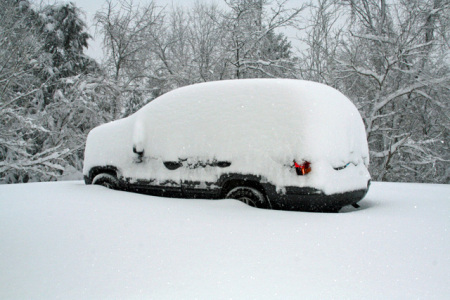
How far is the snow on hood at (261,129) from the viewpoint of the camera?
320cm

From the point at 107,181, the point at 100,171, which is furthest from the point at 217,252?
the point at 100,171

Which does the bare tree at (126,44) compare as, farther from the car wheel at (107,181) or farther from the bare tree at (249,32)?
the car wheel at (107,181)

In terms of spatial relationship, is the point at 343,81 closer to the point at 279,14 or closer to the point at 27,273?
the point at 279,14

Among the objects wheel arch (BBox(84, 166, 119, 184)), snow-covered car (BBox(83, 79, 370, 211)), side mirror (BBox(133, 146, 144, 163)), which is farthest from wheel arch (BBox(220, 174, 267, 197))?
wheel arch (BBox(84, 166, 119, 184))

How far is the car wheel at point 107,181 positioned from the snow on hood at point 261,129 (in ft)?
1.39

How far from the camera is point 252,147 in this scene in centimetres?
342

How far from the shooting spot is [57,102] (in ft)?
43.9

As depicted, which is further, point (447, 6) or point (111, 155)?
point (447, 6)

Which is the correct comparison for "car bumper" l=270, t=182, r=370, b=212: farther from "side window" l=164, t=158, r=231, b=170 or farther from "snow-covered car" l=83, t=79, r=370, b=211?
"side window" l=164, t=158, r=231, b=170

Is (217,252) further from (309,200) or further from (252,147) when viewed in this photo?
(252,147)

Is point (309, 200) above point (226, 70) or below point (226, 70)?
below

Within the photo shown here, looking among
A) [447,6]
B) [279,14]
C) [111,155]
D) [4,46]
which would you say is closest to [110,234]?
[111,155]

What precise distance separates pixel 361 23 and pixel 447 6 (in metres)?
3.30

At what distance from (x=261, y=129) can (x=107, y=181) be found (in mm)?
2590
